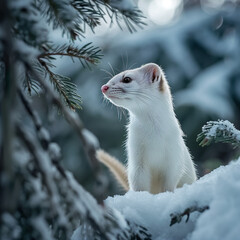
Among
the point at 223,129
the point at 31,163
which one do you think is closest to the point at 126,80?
the point at 223,129

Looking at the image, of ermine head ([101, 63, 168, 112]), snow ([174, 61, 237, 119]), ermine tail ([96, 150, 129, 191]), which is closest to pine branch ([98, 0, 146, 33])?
ermine head ([101, 63, 168, 112])

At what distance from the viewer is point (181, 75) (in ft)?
19.3

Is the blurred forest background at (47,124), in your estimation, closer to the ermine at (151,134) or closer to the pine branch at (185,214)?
the pine branch at (185,214)

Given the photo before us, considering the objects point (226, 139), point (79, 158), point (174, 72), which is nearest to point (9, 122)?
point (226, 139)

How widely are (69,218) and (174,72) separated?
206 inches

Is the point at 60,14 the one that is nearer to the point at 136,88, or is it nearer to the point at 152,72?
the point at 136,88

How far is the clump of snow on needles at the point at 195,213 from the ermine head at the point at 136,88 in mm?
930

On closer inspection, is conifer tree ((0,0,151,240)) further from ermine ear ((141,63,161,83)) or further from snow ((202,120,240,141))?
ermine ear ((141,63,161,83))

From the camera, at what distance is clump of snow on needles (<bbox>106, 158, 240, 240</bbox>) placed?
709 millimetres

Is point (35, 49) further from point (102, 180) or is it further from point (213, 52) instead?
point (213, 52)

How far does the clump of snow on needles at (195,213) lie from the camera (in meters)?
0.71

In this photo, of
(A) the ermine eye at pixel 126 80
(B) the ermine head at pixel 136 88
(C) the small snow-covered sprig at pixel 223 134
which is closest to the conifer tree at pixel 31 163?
(C) the small snow-covered sprig at pixel 223 134

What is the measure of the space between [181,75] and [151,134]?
4136mm

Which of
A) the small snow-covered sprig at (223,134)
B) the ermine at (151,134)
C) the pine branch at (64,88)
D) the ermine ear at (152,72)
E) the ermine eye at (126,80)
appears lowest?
the ermine at (151,134)
